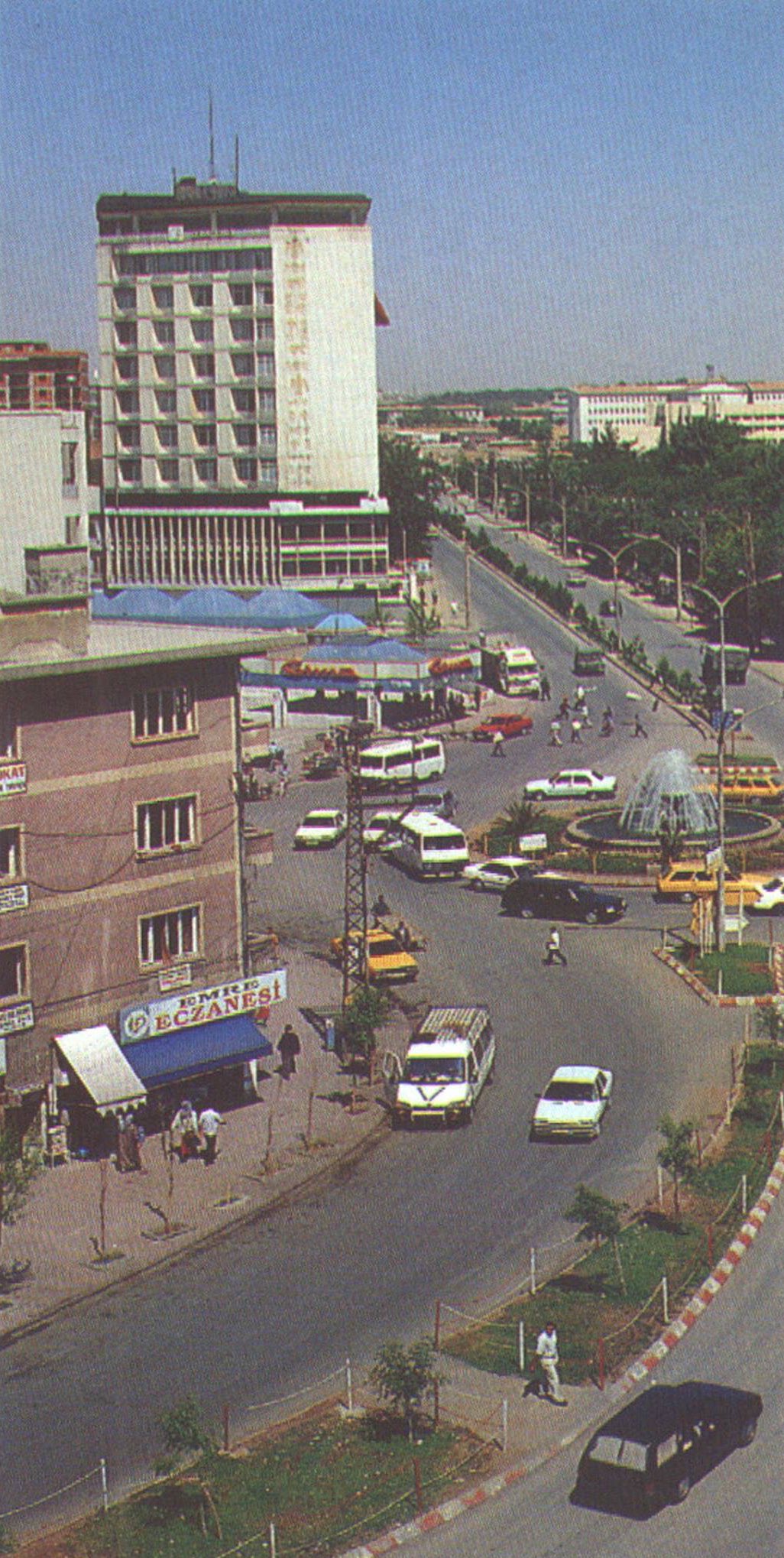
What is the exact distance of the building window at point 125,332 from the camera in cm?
12781

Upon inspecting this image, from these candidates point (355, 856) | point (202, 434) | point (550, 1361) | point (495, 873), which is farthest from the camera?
point (202, 434)

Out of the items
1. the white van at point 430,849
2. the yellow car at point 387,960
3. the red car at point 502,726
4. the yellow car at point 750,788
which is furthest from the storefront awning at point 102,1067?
the red car at point 502,726

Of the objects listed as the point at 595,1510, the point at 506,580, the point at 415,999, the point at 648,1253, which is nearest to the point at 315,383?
the point at 506,580

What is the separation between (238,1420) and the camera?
27.5 meters

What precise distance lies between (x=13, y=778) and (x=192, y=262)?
Answer: 300ft

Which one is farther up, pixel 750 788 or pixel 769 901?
pixel 750 788

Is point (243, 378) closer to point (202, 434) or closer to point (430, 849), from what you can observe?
point (202, 434)

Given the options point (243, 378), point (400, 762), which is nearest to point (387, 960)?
point (400, 762)

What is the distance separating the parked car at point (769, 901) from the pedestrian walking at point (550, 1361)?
32.3 m

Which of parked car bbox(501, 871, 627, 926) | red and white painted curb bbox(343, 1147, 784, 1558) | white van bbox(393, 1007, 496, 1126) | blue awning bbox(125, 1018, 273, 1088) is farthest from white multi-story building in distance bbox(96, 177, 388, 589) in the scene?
red and white painted curb bbox(343, 1147, 784, 1558)

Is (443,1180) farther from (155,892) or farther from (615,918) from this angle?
(615,918)

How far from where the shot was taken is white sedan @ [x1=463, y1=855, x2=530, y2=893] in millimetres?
62125

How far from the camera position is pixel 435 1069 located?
137ft

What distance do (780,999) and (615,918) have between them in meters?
9.46
